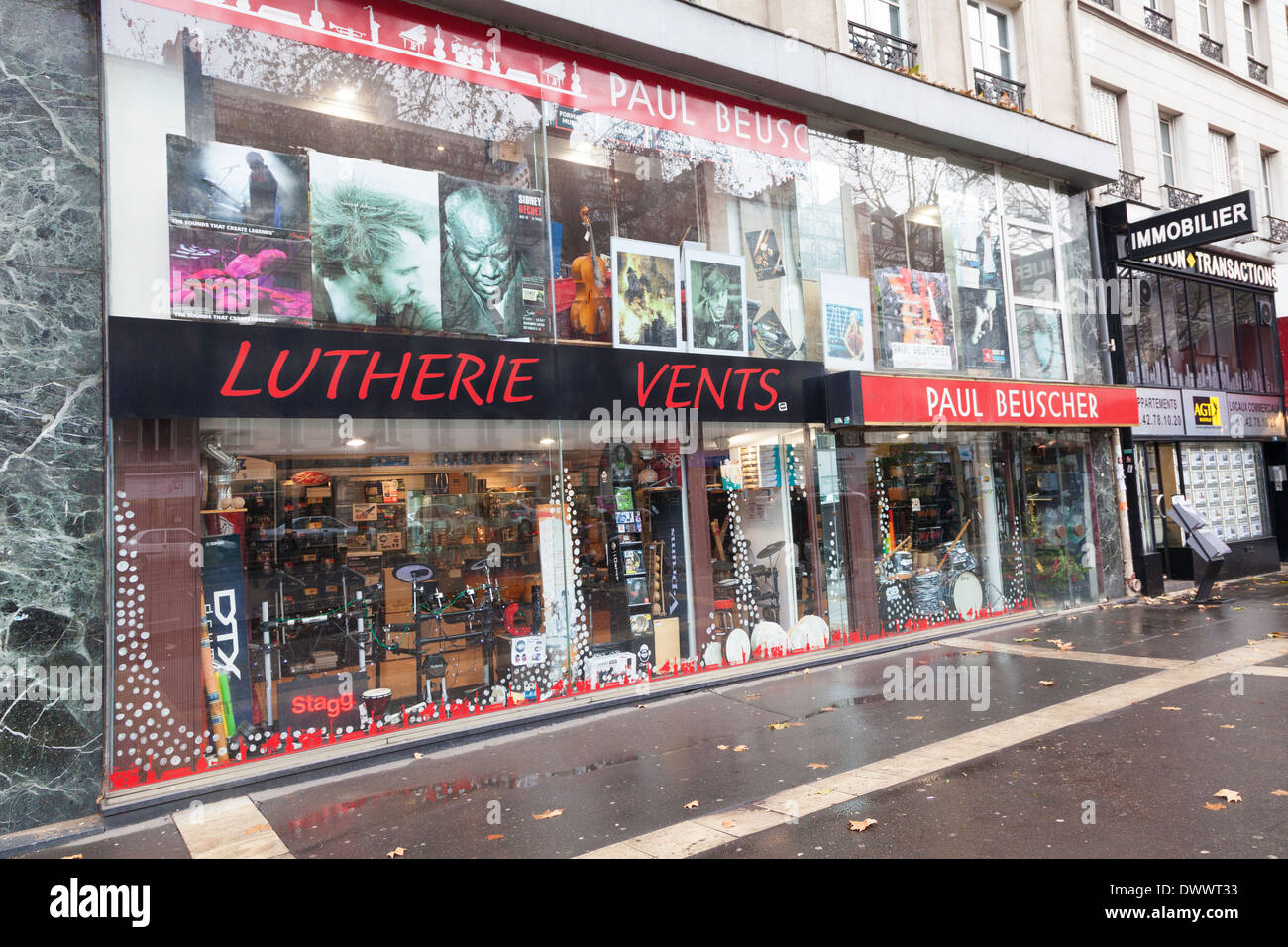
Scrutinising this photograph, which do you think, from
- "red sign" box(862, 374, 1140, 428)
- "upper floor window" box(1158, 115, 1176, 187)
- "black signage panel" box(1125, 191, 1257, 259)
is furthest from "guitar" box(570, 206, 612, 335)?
"upper floor window" box(1158, 115, 1176, 187)

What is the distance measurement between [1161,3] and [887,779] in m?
17.4

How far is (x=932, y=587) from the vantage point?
11.0 meters

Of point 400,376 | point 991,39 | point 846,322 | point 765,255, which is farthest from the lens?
point 991,39

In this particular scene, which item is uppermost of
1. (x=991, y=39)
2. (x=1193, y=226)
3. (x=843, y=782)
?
(x=991, y=39)

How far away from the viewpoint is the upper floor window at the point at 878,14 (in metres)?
10.9

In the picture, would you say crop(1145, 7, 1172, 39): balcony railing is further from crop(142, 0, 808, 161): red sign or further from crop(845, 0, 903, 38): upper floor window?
crop(142, 0, 808, 161): red sign

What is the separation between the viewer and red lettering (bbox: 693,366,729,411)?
865cm

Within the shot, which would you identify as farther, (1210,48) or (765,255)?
(1210,48)

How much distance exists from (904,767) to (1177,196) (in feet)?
48.8

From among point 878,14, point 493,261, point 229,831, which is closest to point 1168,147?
point 878,14

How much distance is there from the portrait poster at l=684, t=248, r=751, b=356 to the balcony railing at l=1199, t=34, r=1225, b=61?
44.8 feet

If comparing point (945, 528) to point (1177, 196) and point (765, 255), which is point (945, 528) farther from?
point (1177, 196)
